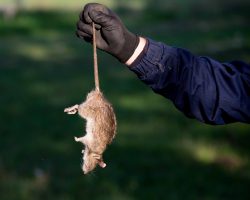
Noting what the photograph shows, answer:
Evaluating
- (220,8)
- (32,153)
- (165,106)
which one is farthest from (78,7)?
(32,153)

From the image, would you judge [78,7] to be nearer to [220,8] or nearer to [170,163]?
[220,8]

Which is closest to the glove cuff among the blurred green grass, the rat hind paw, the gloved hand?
the gloved hand

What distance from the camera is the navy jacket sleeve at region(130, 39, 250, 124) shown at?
2928mm

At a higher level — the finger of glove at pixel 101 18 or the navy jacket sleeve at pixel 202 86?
the finger of glove at pixel 101 18

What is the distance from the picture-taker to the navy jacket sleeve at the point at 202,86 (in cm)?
293

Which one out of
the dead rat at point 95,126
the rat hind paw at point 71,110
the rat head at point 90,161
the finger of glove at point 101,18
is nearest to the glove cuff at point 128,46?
the finger of glove at point 101,18

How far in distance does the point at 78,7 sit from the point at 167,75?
2670 cm

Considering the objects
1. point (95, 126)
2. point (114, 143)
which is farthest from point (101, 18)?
point (114, 143)

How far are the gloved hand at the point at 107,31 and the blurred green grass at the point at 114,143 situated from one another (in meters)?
4.01

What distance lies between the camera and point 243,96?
298 centimetres

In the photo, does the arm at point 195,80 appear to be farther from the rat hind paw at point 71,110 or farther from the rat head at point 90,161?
the rat head at point 90,161

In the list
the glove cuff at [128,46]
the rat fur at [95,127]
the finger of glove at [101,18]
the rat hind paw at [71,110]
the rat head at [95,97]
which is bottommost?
the rat fur at [95,127]

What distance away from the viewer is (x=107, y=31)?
2.67 metres

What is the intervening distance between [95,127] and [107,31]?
450mm
